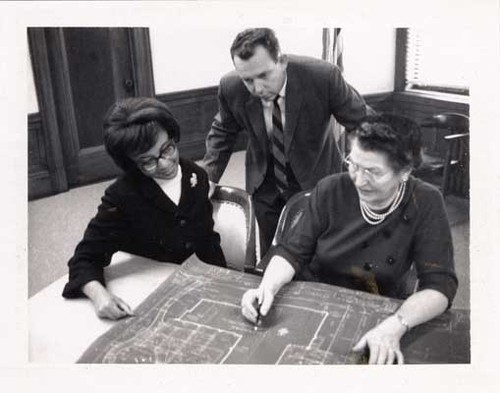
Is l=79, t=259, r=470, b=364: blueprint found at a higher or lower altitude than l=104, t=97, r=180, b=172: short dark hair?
lower

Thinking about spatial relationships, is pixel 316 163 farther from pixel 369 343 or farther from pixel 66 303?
pixel 66 303

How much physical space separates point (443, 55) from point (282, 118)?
1.53 feet

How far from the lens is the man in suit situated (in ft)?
4.52

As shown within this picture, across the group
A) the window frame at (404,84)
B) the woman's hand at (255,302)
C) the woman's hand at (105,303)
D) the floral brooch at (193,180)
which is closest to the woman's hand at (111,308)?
the woman's hand at (105,303)

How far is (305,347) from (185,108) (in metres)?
0.91

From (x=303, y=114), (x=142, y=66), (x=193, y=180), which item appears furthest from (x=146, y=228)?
(x=142, y=66)

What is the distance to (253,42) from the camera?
122 cm

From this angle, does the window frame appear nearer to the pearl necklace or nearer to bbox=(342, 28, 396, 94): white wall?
bbox=(342, 28, 396, 94): white wall

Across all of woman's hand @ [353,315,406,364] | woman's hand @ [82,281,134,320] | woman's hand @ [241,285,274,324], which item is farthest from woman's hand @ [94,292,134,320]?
woman's hand @ [353,315,406,364]

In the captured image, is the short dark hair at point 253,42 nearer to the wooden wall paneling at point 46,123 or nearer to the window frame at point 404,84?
the window frame at point 404,84

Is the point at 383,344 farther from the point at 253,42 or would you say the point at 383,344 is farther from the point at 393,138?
the point at 253,42

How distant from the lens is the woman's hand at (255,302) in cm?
110

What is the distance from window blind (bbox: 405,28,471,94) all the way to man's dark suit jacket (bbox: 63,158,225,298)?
664 mm

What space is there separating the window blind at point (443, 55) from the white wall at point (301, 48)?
Result: 0.05 meters
